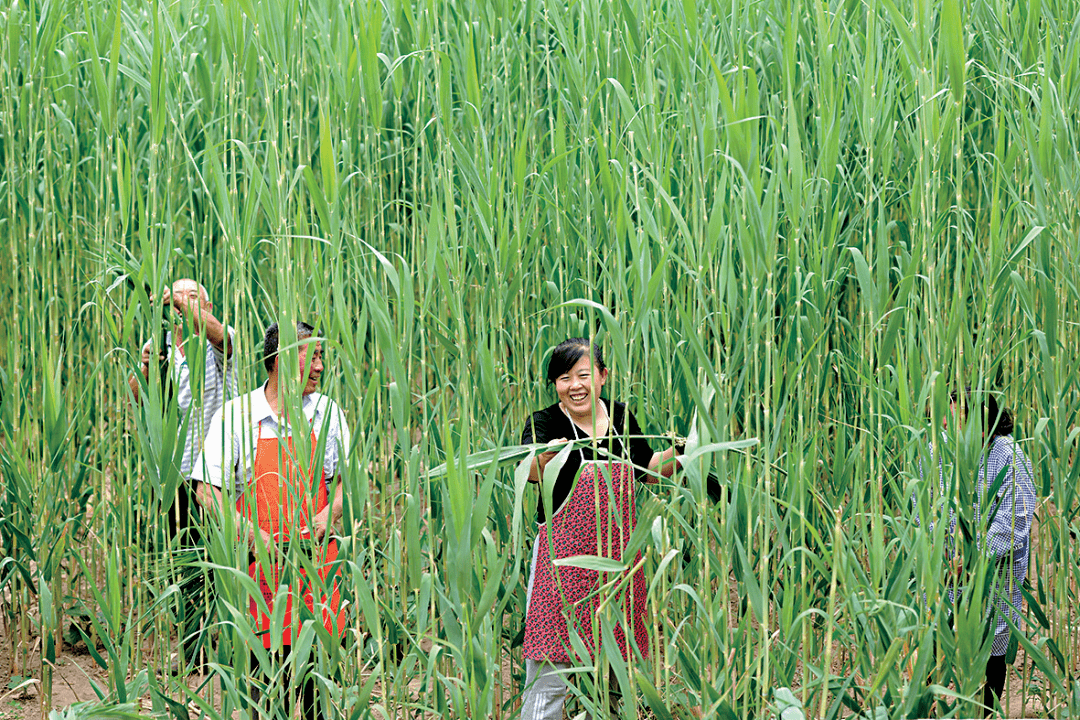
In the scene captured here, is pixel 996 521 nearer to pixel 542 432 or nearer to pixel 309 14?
pixel 542 432

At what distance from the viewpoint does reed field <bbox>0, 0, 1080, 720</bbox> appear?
6.53 ft

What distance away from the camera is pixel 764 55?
3.74m

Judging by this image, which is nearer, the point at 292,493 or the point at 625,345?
the point at 625,345

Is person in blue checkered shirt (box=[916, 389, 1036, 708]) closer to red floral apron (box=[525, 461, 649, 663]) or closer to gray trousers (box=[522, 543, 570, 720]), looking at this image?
red floral apron (box=[525, 461, 649, 663])

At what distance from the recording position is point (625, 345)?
1.99 metres

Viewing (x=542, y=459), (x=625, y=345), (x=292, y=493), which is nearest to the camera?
(x=625, y=345)

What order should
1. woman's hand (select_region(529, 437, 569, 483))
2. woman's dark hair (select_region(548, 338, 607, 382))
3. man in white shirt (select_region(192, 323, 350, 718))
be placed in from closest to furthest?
woman's hand (select_region(529, 437, 569, 483))
man in white shirt (select_region(192, 323, 350, 718))
woman's dark hair (select_region(548, 338, 607, 382))

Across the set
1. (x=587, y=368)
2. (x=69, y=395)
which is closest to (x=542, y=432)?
(x=587, y=368)

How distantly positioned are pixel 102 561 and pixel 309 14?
1.78 m

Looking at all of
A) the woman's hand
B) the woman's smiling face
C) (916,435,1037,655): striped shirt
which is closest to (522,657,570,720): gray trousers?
the woman's hand

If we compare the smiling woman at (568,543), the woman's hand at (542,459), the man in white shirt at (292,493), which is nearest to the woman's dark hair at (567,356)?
the smiling woman at (568,543)

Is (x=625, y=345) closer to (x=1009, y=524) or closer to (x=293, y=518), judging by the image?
(x=293, y=518)

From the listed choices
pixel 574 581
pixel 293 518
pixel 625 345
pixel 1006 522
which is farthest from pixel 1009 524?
pixel 293 518

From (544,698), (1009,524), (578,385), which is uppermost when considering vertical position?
(578,385)
